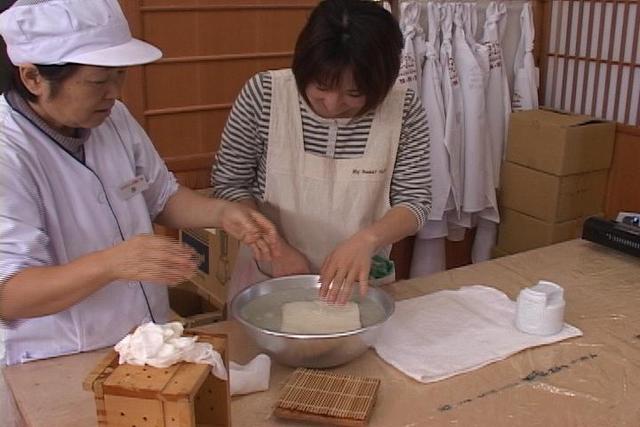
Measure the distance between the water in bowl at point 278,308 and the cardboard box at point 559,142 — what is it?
1.79 meters

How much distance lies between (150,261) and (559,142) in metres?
2.24

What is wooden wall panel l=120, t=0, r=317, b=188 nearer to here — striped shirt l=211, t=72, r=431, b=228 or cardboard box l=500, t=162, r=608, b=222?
striped shirt l=211, t=72, r=431, b=228

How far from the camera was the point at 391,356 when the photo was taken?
1367 mm

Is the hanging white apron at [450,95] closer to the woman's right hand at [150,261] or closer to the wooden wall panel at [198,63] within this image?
the wooden wall panel at [198,63]

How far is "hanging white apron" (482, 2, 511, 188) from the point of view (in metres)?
3.09

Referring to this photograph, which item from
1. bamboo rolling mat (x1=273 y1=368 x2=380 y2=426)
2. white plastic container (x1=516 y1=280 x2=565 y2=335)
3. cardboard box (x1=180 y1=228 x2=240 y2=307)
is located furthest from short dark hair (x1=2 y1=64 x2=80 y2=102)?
cardboard box (x1=180 y1=228 x2=240 y2=307)

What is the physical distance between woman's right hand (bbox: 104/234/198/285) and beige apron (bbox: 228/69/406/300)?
25.2 inches

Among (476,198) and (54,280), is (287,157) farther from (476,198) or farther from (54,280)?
(476,198)

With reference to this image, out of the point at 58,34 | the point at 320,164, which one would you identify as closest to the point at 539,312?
the point at 320,164

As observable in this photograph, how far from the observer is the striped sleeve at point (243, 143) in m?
1.76

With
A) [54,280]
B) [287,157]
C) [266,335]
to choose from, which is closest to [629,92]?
[287,157]

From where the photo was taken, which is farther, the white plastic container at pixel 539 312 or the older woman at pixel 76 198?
the white plastic container at pixel 539 312

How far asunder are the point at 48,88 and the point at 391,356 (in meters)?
0.76

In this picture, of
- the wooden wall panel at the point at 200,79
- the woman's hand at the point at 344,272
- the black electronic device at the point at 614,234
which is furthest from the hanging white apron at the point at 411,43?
the woman's hand at the point at 344,272
